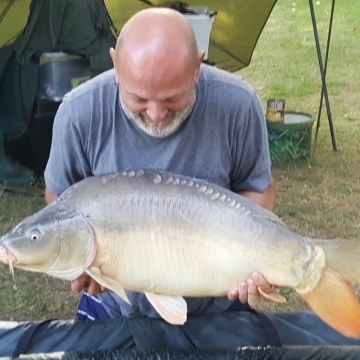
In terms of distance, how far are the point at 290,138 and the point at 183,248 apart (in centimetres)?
344

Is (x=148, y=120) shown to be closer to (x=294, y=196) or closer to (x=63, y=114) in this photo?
(x=63, y=114)

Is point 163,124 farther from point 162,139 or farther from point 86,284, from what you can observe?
point 86,284

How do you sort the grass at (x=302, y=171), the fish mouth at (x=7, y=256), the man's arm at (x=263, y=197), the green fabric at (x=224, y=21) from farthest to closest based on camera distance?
1. the green fabric at (x=224, y=21)
2. the grass at (x=302, y=171)
3. the man's arm at (x=263, y=197)
4. the fish mouth at (x=7, y=256)

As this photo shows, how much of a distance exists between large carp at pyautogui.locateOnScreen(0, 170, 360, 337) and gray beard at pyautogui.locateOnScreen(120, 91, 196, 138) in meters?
0.20

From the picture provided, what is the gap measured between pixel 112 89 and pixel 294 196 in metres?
2.76

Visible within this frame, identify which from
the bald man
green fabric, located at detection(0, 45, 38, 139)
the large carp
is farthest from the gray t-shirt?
green fabric, located at detection(0, 45, 38, 139)

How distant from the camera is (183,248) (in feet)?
5.41

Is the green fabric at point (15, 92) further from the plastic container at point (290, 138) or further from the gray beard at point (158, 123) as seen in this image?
the gray beard at point (158, 123)

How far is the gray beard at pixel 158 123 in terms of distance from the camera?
1.80m

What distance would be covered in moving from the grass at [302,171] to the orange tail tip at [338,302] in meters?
1.58

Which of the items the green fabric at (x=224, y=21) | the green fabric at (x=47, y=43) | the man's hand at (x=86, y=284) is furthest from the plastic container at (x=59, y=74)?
the man's hand at (x=86, y=284)

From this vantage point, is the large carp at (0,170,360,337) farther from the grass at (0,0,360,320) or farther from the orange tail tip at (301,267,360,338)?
the grass at (0,0,360,320)

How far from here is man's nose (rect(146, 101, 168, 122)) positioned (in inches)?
67.5

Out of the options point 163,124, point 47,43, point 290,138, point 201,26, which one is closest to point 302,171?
point 290,138
